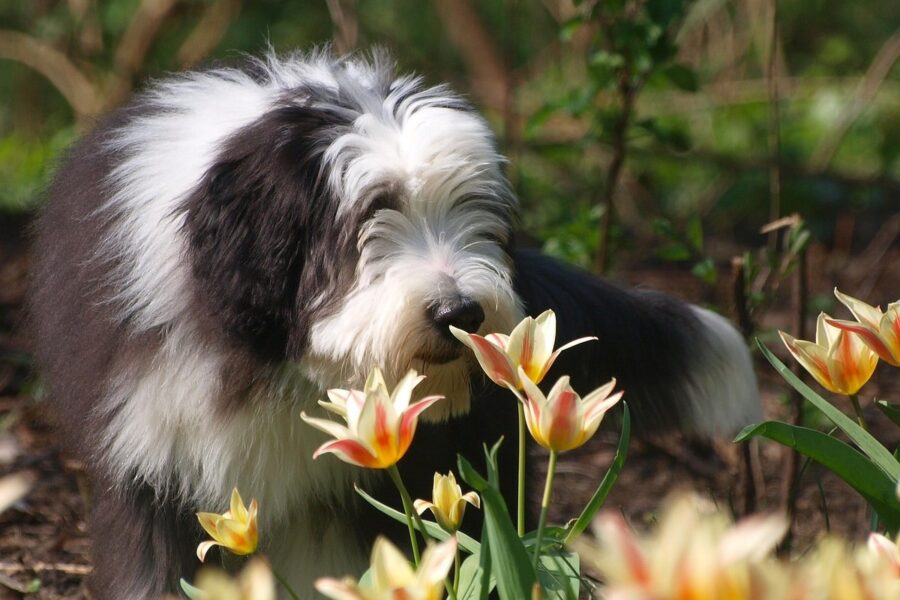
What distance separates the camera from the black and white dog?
2293 mm

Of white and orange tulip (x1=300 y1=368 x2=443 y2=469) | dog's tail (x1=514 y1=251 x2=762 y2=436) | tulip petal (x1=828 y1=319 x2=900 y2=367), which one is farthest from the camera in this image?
dog's tail (x1=514 y1=251 x2=762 y2=436)

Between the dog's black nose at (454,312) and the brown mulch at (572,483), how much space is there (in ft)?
3.52

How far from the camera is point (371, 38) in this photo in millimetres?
6867

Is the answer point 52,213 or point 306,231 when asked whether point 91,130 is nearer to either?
point 52,213

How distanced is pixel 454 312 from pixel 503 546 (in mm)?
661

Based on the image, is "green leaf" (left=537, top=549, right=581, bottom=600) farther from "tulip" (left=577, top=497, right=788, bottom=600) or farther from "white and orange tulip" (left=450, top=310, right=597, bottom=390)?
"tulip" (left=577, top=497, right=788, bottom=600)

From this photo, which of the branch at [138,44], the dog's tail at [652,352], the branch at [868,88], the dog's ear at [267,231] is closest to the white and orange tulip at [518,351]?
the dog's ear at [267,231]

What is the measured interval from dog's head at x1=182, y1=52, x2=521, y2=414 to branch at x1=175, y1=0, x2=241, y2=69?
4.96m

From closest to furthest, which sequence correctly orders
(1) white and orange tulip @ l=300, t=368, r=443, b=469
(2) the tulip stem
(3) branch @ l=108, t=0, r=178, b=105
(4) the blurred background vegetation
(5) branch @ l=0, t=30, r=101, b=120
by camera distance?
1. (1) white and orange tulip @ l=300, t=368, r=443, b=469
2. (2) the tulip stem
3. (4) the blurred background vegetation
4. (3) branch @ l=108, t=0, r=178, b=105
5. (5) branch @ l=0, t=30, r=101, b=120

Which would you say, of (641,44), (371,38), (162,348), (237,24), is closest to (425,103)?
(162,348)

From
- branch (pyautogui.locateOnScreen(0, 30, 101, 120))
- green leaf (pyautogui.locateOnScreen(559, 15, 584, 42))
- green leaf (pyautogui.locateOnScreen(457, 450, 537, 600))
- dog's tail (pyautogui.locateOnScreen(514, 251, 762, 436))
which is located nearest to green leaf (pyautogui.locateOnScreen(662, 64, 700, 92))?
green leaf (pyautogui.locateOnScreen(559, 15, 584, 42))

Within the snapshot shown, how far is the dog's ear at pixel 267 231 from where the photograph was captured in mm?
2354

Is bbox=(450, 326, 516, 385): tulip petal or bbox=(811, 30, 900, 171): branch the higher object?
bbox=(450, 326, 516, 385): tulip petal

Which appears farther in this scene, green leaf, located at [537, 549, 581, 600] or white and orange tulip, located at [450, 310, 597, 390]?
green leaf, located at [537, 549, 581, 600]
